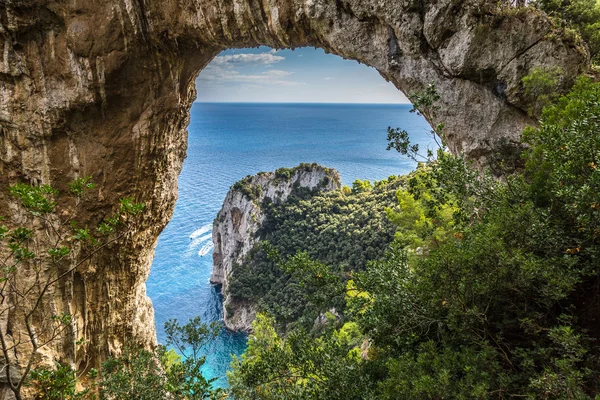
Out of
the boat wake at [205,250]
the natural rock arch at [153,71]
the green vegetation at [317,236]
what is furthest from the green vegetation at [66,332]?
the boat wake at [205,250]

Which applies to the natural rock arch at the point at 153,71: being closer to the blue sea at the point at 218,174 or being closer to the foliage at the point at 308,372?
the blue sea at the point at 218,174

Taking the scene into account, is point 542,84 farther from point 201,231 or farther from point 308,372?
point 201,231

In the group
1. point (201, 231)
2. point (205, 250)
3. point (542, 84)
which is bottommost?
point (205, 250)

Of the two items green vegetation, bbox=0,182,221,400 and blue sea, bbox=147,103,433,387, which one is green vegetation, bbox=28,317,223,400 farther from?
blue sea, bbox=147,103,433,387

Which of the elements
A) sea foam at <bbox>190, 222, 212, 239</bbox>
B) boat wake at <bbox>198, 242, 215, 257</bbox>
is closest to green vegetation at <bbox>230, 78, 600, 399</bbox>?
boat wake at <bbox>198, 242, 215, 257</bbox>

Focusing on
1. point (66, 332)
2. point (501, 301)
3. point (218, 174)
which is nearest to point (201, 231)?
point (218, 174)

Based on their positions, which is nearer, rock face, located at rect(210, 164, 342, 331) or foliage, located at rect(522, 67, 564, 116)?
foliage, located at rect(522, 67, 564, 116)
